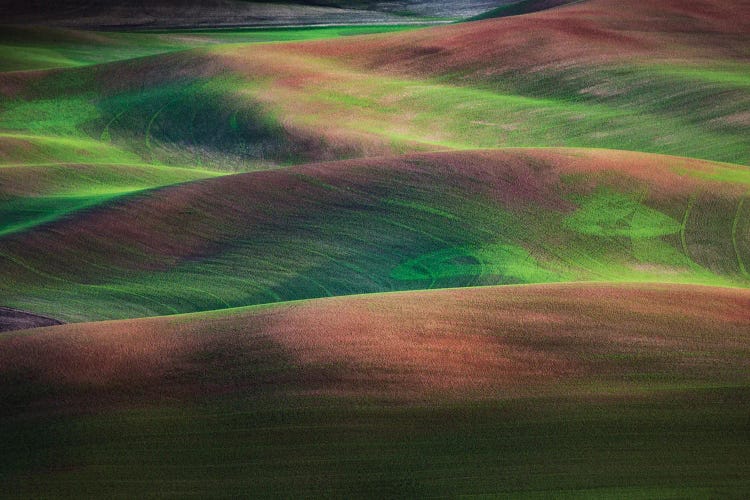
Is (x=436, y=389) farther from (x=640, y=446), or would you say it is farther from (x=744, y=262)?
(x=744, y=262)

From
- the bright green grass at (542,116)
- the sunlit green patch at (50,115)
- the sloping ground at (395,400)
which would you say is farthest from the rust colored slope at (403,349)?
the sunlit green patch at (50,115)

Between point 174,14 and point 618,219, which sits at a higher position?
point 174,14

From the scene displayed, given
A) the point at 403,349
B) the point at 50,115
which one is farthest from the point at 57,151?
the point at 403,349

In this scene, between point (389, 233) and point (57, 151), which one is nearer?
point (389, 233)

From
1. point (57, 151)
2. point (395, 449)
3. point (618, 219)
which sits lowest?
point (57, 151)

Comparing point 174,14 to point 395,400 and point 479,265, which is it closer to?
point 479,265

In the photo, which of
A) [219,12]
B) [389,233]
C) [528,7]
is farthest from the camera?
[219,12]
